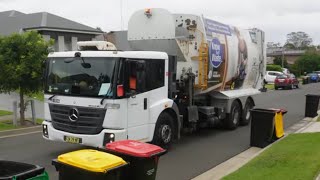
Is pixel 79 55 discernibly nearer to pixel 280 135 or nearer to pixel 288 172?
pixel 288 172

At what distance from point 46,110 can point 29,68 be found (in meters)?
4.39

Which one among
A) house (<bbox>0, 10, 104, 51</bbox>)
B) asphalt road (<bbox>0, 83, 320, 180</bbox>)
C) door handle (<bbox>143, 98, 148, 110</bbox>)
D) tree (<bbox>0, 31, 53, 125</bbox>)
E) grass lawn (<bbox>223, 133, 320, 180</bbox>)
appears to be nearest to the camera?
grass lawn (<bbox>223, 133, 320, 180</bbox>)

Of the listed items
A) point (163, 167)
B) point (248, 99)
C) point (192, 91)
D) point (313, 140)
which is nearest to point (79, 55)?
point (163, 167)

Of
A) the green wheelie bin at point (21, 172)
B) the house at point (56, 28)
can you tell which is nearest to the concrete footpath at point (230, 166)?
the green wheelie bin at point (21, 172)

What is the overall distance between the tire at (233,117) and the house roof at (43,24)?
28.5 m

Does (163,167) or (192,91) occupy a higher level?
(192,91)

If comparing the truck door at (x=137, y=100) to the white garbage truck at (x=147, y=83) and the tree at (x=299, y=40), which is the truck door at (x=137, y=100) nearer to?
the white garbage truck at (x=147, y=83)

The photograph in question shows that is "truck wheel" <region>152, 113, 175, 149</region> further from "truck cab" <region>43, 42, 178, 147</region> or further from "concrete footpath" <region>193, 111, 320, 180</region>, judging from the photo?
"concrete footpath" <region>193, 111, 320, 180</region>

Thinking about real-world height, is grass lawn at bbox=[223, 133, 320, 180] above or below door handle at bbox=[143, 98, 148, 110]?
below

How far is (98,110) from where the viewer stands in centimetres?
888

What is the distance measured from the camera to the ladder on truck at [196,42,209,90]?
12.1 meters

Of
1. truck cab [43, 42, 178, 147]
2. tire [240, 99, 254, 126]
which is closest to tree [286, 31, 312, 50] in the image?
tire [240, 99, 254, 126]

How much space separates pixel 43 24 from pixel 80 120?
33.3m

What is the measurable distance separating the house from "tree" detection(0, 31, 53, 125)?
25982 millimetres
